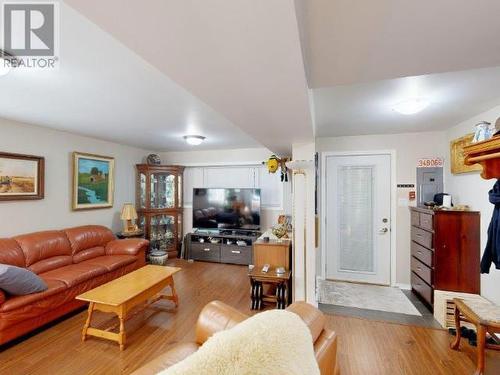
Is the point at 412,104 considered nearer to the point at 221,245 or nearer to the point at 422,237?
the point at 422,237

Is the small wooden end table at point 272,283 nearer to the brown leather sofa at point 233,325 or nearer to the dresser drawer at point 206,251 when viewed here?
the brown leather sofa at point 233,325

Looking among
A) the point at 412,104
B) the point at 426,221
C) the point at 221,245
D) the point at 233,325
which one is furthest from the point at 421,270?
the point at 221,245

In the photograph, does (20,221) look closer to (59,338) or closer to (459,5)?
(59,338)

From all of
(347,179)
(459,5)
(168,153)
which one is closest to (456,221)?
(347,179)

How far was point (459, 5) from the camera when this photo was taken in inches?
36.3

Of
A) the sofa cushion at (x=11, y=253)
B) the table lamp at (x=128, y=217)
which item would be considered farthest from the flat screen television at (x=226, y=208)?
the sofa cushion at (x=11, y=253)

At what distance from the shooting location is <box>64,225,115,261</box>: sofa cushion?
11.3 ft

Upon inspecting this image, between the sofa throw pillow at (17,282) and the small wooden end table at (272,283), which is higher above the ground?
the sofa throw pillow at (17,282)

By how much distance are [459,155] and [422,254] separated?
1334mm

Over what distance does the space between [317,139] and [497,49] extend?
9.17 ft

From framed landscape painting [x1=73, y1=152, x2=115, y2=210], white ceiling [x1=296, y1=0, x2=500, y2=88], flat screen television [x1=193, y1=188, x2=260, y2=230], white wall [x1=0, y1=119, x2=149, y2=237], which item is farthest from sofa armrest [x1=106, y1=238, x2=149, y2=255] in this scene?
white ceiling [x1=296, y1=0, x2=500, y2=88]

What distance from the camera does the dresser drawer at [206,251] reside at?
4777mm

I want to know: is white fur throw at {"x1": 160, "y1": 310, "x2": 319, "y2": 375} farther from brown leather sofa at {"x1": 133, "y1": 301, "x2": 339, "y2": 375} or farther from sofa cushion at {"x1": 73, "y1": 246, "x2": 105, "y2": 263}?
sofa cushion at {"x1": 73, "y1": 246, "x2": 105, "y2": 263}

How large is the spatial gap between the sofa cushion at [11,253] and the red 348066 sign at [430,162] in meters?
5.35
